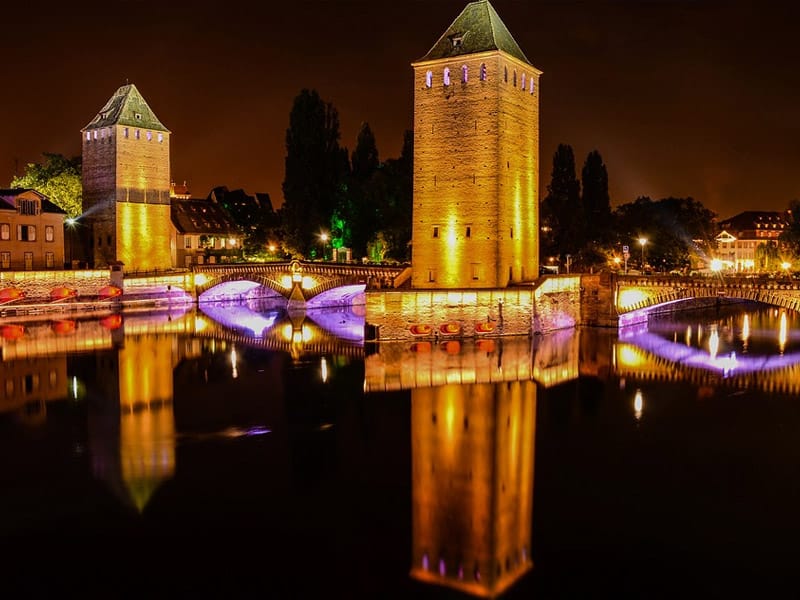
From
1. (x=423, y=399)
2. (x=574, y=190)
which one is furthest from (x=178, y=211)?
(x=423, y=399)

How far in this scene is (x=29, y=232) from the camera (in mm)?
46500

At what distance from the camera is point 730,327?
1566 inches

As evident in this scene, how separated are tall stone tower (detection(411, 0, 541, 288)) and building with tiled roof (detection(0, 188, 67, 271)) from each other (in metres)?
24.6

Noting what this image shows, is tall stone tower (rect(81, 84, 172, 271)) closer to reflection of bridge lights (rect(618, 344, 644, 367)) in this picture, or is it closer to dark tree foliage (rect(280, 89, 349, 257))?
dark tree foliage (rect(280, 89, 349, 257))

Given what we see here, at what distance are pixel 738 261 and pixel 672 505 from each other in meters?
82.0

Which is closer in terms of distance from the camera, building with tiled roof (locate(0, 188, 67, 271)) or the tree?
building with tiled roof (locate(0, 188, 67, 271))

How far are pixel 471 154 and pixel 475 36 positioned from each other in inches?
196

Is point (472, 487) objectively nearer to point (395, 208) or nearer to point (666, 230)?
point (395, 208)

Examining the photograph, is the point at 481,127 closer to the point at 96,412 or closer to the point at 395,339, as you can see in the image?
the point at 395,339

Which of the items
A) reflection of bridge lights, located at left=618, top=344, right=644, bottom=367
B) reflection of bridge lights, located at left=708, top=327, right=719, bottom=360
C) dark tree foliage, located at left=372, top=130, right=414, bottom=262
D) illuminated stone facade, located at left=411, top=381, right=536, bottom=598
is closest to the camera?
illuminated stone facade, located at left=411, top=381, right=536, bottom=598

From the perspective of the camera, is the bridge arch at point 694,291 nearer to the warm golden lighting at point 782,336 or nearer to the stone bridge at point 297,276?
the warm golden lighting at point 782,336

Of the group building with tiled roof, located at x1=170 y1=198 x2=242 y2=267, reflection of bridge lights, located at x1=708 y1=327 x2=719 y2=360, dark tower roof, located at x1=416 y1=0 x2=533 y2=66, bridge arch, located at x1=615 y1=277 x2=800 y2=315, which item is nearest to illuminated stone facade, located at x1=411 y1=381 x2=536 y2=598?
reflection of bridge lights, located at x1=708 y1=327 x2=719 y2=360

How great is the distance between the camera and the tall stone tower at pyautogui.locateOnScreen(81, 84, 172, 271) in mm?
52406

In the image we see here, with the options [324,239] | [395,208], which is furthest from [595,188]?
[324,239]
